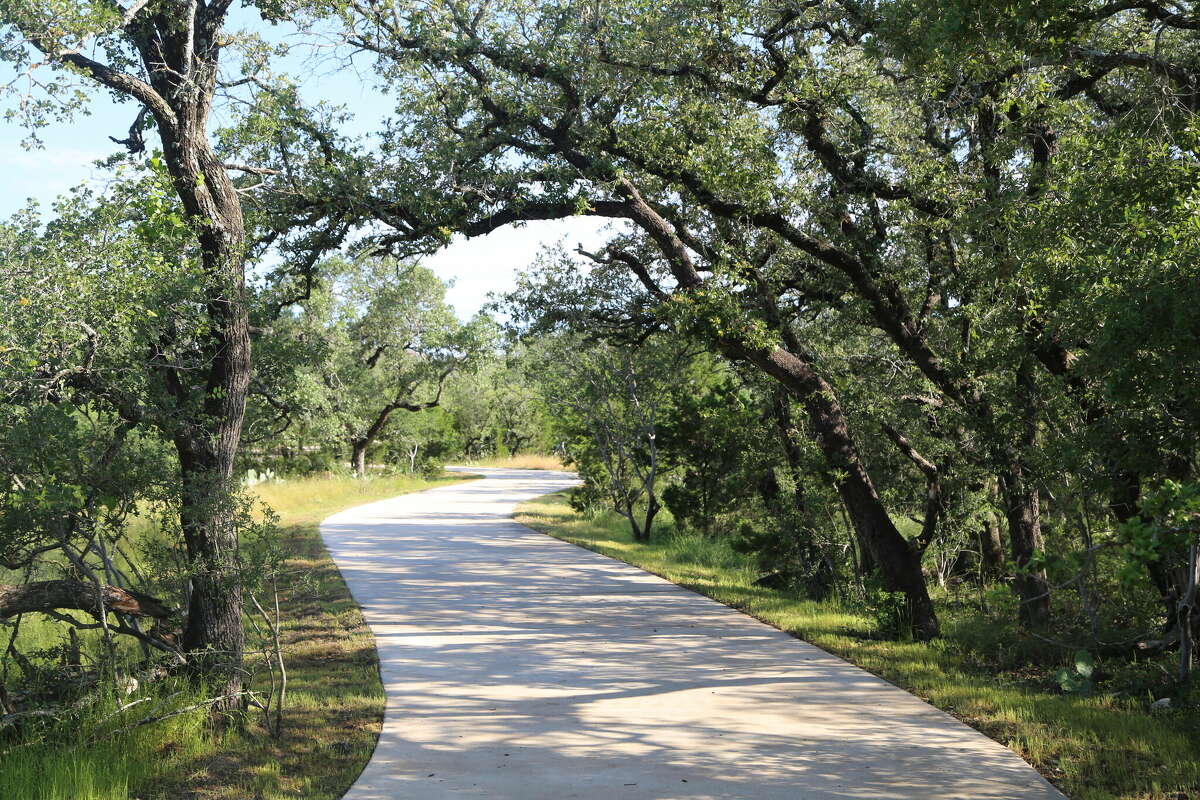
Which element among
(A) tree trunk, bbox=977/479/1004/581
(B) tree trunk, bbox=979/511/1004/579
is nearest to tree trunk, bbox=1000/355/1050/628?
(A) tree trunk, bbox=977/479/1004/581

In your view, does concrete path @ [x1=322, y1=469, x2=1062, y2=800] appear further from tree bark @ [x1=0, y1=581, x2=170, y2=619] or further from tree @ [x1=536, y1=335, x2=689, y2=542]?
tree @ [x1=536, y1=335, x2=689, y2=542]

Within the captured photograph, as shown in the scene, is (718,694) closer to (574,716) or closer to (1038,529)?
(574,716)

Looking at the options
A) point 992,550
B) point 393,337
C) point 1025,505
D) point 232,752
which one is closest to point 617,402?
point 992,550

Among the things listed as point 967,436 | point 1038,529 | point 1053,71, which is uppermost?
point 1053,71

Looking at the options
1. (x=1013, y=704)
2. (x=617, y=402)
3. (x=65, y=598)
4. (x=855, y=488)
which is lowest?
(x=1013, y=704)

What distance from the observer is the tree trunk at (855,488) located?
10.2 m

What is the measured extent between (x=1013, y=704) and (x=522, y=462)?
5459 centimetres

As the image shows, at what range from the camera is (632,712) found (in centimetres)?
718

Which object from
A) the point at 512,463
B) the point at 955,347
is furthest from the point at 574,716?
the point at 512,463

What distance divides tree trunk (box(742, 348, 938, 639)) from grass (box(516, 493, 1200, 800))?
57cm

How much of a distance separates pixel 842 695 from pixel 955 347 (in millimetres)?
4546

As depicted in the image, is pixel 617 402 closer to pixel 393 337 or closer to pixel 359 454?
pixel 393 337

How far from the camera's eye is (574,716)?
7.07 meters

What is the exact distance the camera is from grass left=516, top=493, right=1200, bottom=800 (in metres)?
5.80
